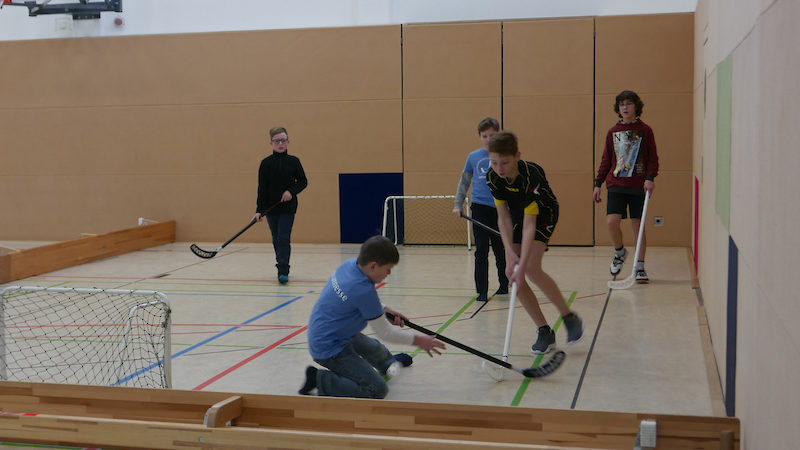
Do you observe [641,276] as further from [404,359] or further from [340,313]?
[340,313]

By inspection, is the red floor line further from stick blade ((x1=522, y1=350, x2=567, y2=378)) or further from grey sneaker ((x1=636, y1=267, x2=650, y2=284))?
grey sneaker ((x1=636, y1=267, x2=650, y2=284))

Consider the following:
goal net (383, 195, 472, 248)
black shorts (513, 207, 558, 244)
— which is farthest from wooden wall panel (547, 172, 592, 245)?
black shorts (513, 207, 558, 244)

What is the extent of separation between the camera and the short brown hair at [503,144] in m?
4.29

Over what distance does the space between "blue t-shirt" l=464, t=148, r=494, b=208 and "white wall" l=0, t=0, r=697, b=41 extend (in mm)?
4310

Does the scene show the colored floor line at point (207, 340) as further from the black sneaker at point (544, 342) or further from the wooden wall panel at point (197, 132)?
the wooden wall panel at point (197, 132)

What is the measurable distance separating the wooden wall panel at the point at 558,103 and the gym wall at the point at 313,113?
0.7 inches

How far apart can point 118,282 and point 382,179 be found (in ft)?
12.7

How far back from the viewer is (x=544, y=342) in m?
4.78

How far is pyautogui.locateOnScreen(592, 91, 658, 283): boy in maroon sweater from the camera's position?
690 centimetres

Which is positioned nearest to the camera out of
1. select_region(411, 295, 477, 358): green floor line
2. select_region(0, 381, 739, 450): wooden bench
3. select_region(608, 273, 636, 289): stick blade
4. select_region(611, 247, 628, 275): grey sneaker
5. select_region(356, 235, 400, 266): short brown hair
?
select_region(0, 381, 739, 450): wooden bench

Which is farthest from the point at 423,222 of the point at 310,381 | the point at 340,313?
the point at 340,313

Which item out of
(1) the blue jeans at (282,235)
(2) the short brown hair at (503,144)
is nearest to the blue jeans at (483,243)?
(1) the blue jeans at (282,235)

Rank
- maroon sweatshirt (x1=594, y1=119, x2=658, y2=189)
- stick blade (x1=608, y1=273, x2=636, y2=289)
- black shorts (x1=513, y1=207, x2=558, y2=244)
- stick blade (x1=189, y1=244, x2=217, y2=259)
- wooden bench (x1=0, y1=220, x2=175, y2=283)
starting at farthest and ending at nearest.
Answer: stick blade (x1=189, y1=244, x2=217, y2=259), wooden bench (x1=0, y1=220, x2=175, y2=283), maroon sweatshirt (x1=594, y1=119, x2=658, y2=189), stick blade (x1=608, y1=273, x2=636, y2=289), black shorts (x1=513, y1=207, x2=558, y2=244)

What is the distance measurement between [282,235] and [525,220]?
355 centimetres
